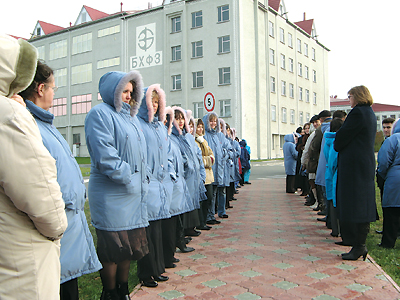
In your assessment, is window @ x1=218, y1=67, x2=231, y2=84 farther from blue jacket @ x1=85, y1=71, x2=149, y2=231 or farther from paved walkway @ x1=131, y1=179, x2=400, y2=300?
blue jacket @ x1=85, y1=71, x2=149, y2=231

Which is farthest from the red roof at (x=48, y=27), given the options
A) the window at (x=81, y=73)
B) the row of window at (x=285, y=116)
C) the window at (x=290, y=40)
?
the row of window at (x=285, y=116)

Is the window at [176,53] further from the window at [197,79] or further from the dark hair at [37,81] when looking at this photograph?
Answer: the dark hair at [37,81]

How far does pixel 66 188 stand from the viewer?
2697 millimetres

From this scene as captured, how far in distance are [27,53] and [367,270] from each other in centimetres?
433

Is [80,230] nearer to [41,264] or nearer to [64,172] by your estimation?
[64,172]

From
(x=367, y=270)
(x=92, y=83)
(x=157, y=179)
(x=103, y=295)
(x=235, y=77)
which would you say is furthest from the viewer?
(x=92, y=83)

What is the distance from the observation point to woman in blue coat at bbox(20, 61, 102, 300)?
106 inches

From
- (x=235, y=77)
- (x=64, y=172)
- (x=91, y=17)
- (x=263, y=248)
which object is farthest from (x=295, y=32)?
(x=64, y=172)

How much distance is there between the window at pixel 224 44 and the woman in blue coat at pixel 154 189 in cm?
3180

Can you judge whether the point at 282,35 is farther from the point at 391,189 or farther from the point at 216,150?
the point at 391,189

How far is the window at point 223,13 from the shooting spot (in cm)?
3527

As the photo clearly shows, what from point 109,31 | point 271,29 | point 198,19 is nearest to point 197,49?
point 198,19

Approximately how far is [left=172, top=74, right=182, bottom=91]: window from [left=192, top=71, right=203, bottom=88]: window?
1523mm

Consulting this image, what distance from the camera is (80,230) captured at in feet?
9.16
